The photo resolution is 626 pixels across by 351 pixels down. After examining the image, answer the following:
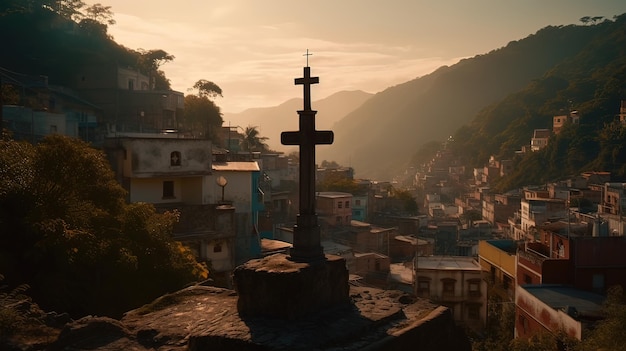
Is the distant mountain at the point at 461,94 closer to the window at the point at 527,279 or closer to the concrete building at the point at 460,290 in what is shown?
the concrete building at the point at 460,290

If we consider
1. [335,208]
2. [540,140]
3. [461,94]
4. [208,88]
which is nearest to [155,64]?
[208,88]

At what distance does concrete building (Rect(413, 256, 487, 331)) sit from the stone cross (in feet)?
80.9

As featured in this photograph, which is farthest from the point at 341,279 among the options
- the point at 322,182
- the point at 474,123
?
the point at 474,123

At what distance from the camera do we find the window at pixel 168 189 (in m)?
24.4

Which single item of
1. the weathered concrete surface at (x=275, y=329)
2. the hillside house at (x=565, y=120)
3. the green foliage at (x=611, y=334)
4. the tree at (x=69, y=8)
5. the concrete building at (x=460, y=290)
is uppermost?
the tree at (x=69, y=8)

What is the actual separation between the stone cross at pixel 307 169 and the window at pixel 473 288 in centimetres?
2504

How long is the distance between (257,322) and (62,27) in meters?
49.1

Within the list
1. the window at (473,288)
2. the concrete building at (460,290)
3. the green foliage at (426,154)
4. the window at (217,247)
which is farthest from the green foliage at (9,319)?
the green foliage at (426,154)

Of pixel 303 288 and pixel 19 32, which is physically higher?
pixel 19 32

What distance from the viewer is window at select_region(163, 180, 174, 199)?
24.4 meters

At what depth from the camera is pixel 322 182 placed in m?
62.9

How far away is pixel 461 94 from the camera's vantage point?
185 metres

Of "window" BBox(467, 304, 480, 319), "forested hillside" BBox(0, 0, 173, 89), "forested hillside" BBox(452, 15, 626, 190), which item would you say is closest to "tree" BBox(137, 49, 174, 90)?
"forested hillside" BBox(0, 0, 173, 89)

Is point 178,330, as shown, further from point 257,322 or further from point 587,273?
point 587,273
